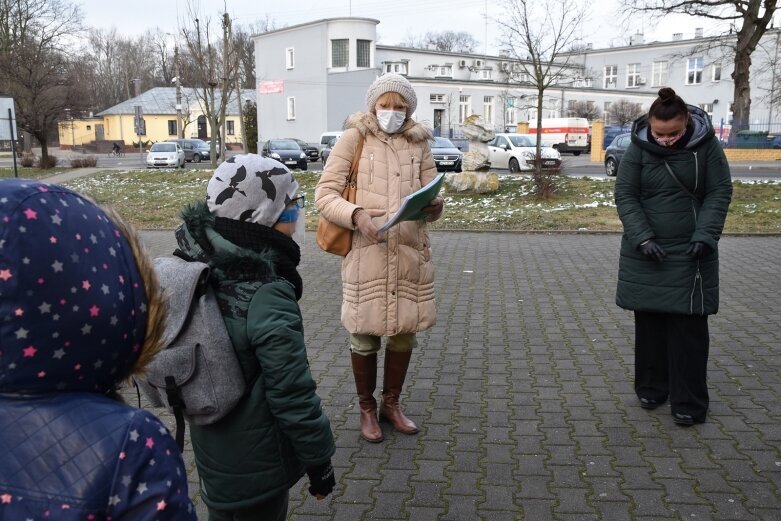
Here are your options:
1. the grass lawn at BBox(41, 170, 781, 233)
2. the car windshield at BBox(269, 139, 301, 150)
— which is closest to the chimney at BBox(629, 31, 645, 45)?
the car windshield at BBox(269, 139, 301, 150)

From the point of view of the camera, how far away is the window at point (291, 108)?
57.8 m

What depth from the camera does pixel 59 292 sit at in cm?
118

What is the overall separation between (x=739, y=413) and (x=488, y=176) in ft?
49.2

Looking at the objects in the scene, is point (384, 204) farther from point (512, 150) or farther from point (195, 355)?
point (512, 150)

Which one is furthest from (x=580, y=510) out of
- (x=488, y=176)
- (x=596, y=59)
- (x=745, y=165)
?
(x=596, y=59)

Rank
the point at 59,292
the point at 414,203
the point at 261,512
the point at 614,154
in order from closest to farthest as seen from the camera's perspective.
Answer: the point at 59,292
the point at 261,512
the point at 414,203
the point at 614,154

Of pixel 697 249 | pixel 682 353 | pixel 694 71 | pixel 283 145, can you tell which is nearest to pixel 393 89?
pixel 697 249

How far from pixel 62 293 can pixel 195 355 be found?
1.06m

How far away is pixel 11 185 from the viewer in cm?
121

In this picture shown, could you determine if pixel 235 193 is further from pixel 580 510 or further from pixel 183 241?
pixel 580 510

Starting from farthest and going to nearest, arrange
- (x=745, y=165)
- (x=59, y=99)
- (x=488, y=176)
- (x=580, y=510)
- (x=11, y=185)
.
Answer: (x=59, y=99) < (x=745, y=165) < (x=488, y=176) < (x=580, y=510) < (x=11, y=185)

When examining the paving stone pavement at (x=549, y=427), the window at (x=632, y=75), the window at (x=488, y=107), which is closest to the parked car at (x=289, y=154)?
the paving stone pavement at (x=549, y=427)

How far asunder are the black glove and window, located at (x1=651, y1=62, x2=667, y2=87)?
75326mm

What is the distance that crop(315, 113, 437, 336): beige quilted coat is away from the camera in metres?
3.94
